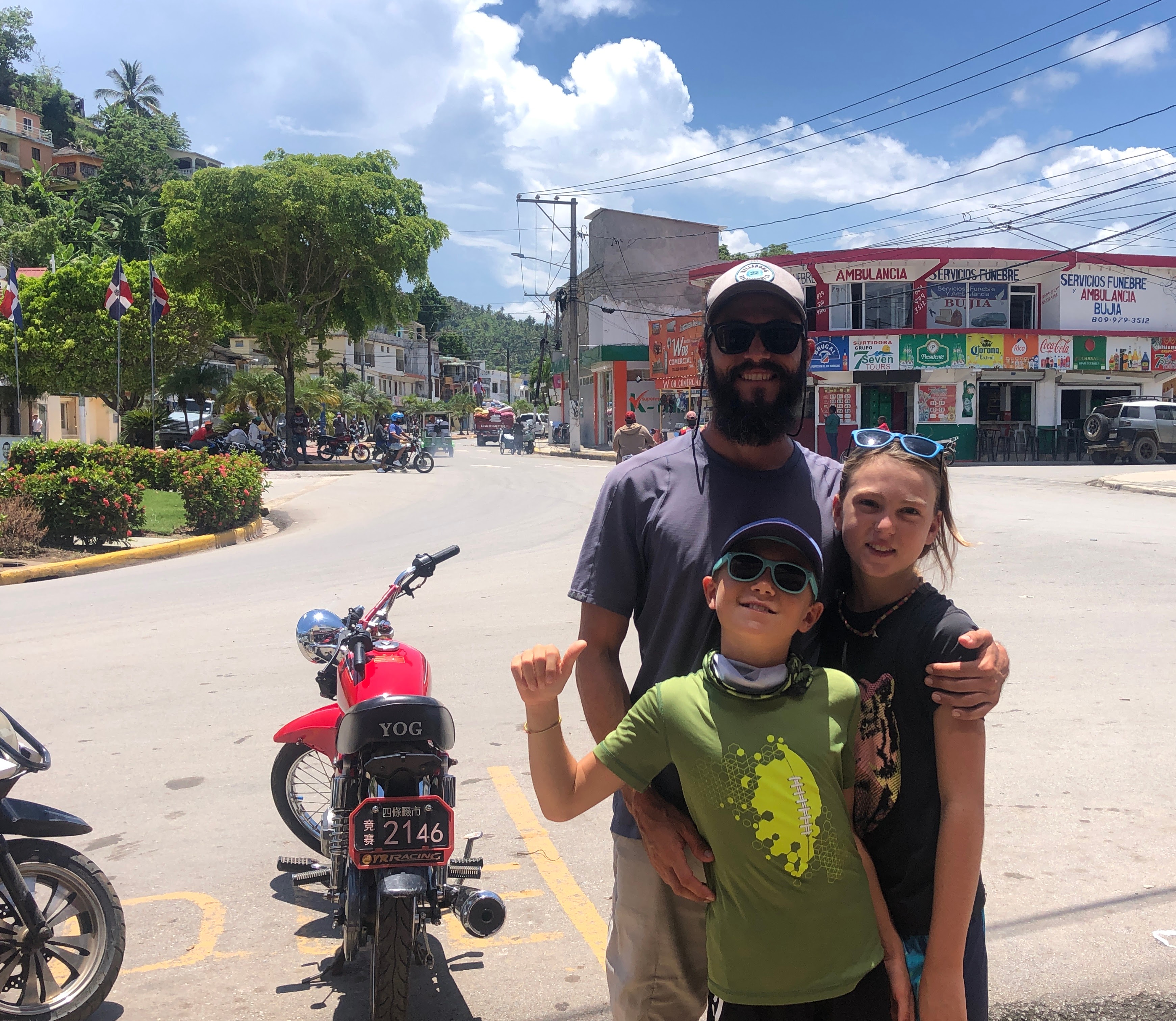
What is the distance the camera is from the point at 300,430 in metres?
32.9

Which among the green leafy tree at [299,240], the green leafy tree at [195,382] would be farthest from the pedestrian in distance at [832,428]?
the green leafy tree at [195,382]

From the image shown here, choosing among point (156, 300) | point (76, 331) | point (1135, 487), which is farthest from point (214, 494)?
point (76, 331)

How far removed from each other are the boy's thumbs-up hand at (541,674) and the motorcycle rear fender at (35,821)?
1.84 metres

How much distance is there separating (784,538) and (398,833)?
60.2 inches

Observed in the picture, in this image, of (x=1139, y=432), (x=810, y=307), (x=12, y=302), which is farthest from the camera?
(x=1139, y=432)

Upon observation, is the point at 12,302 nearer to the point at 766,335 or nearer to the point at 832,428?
the point at 832,428

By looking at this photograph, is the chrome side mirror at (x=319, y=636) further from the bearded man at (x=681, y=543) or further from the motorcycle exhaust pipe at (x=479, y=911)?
the bearded man at (x=681, y=543)

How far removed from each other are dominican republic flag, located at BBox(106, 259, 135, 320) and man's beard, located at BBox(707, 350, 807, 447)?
20.4 metres

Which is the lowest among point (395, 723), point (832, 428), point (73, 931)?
point (73, 931)

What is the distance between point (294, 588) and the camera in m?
10.3

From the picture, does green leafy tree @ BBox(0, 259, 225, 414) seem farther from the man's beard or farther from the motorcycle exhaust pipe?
the man's beard

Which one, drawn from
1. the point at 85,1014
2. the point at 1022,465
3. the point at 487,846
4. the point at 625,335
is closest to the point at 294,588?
the point at 487,846

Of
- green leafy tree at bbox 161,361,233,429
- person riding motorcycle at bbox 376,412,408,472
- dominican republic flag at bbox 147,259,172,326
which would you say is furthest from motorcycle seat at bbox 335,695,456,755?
green leafy tree at bbox 161,361,233,429

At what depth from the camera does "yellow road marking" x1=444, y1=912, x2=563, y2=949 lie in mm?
3451
